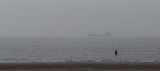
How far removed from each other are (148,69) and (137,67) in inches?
50.4

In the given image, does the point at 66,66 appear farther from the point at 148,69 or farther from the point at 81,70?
the point at 148,69

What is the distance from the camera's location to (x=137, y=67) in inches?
1091

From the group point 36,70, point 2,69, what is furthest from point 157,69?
point 2,69

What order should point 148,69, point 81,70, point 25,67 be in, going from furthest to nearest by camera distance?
point 25,67
point 148,69
point 81,70

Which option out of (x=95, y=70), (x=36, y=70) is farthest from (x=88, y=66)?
(x=36, y=70)

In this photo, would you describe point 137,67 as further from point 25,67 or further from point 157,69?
point 25,67

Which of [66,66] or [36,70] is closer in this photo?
[36,70]

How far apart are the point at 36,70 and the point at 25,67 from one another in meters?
3.09

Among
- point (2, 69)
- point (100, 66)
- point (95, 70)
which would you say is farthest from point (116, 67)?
point (2, 69)

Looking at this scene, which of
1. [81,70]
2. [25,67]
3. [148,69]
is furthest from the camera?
[25,67]

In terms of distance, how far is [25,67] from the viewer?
28.5m

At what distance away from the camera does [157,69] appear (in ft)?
87.1

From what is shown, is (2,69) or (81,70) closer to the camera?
(81,70)

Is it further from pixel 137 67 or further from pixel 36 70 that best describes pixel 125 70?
pixel 36 70
